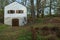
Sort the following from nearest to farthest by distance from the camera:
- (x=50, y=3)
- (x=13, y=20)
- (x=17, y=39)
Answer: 1. (x=17, y=39)
2. (x=13, y=20)
3. (x=50, y=3)

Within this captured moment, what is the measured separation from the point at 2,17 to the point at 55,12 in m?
11.3

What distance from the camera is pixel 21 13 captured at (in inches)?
1363

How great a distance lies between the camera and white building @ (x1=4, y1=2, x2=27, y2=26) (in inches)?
1334

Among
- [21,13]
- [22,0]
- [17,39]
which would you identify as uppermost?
[22,0]

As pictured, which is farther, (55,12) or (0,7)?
(0,7)

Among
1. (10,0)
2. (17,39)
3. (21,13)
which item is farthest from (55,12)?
(17,39)

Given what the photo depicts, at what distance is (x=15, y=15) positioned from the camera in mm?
34438

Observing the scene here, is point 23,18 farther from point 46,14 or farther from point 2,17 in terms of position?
point 46,14

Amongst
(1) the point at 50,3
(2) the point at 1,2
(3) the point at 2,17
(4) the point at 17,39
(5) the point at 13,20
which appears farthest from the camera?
(2) the point at 1,2

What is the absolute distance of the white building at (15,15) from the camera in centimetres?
3388

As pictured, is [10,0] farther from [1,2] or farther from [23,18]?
[23,18]

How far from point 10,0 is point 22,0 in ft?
9.27

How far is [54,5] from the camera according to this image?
40875 millimetres

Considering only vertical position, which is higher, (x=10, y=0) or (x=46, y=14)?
(x=10, y=0)
